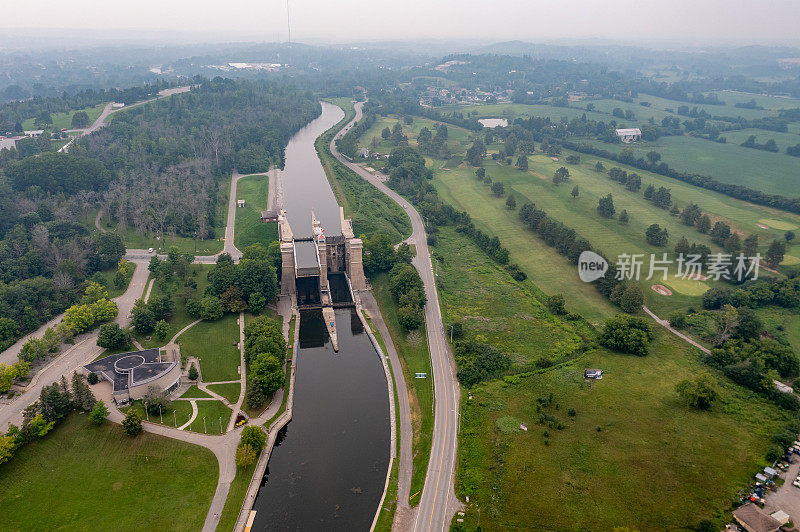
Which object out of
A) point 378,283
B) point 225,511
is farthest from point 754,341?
point 225,511

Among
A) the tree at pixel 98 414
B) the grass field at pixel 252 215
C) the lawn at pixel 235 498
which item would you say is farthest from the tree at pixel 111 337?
the grass field at pixel 252 215

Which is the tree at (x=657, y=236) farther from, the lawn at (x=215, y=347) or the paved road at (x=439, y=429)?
the lawn at (x=215, y=347)

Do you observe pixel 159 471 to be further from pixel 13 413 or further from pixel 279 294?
pixel 279 294

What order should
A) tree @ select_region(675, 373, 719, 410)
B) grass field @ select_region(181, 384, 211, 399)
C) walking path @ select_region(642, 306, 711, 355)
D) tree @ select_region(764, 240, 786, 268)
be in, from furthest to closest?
1. tree @ select_region(764, 240, 786, 268)
2. walking path @ select_region(642, 306, 711, 355)
3. grass field @ select_region(181, 384, 211, 399)
4. tree @ select_region(675, 373, 719, 410)

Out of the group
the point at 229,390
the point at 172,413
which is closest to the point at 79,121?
the point at 229,390

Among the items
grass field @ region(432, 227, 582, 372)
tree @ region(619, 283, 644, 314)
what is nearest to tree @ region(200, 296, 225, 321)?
grass field @ region(432, 227, 582, 372)

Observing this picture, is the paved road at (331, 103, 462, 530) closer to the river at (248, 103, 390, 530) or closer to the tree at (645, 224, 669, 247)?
the river at (248, 103, 390, 530)

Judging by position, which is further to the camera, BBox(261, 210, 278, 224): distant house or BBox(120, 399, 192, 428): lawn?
BBox(261, 210, 278, 224): distant house
